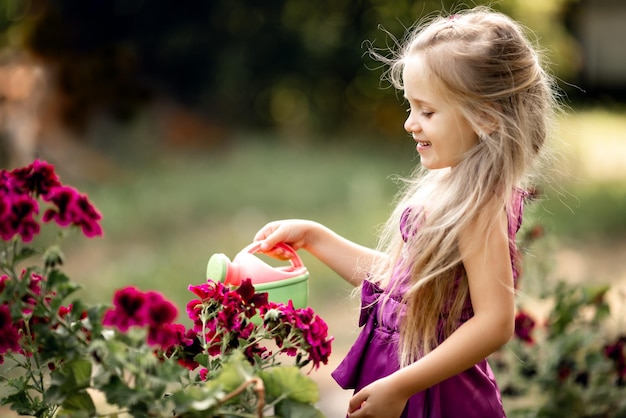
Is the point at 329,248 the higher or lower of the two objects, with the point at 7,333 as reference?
higher

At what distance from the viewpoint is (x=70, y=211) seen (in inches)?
62.3

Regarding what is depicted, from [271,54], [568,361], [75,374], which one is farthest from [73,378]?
[271,54]

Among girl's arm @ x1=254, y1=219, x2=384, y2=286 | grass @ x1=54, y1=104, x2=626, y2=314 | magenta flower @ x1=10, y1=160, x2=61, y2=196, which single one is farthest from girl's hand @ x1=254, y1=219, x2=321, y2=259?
grass @ x1=54, y1=104, x2=626, y2=314

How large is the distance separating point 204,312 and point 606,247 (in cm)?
498

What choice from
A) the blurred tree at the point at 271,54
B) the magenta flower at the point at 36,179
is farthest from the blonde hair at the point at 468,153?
the blurred tree at the point at 271,54

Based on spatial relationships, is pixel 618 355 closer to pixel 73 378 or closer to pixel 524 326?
pixel 524 326

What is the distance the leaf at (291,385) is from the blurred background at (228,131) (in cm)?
237

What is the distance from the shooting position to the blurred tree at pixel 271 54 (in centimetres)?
960

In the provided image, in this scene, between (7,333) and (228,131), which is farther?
(228,131)

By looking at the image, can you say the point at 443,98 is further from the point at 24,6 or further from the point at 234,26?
the point at 234,26

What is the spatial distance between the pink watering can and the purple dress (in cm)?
14

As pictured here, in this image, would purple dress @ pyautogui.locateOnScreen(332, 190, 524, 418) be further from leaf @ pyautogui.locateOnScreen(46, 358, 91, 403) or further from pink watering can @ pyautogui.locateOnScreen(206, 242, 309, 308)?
leaf @ pyautogui.locateOnScreen(46, 358, 91, 403)

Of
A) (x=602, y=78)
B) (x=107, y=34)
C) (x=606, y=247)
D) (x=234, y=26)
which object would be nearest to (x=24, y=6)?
(x=107, y=34)

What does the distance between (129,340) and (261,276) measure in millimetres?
599
